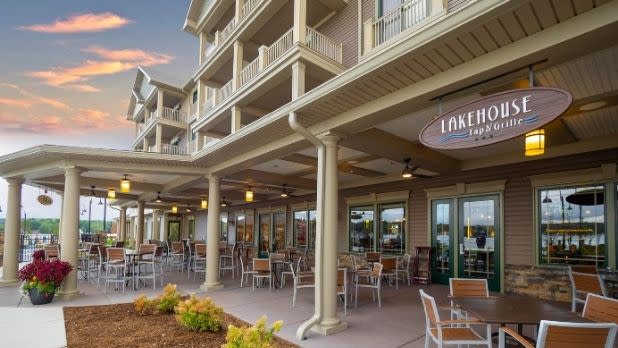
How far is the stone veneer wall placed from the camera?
717 cm

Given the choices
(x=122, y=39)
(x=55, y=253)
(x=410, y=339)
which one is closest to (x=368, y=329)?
(x=410, y=339)

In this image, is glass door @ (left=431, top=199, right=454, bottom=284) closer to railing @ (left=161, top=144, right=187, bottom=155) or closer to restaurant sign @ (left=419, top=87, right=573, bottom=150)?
restaurant sign @ (left=419, top=87, right=573, bottom=150)

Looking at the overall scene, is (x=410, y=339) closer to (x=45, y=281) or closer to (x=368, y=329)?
(x=368, y=329)

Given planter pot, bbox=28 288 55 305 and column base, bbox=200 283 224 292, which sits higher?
planter pot, bbox=28 288 55 305

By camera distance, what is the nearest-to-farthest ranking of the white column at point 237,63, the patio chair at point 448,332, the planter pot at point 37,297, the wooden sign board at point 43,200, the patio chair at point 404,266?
the patio chair at point 448,332 < the planter pot at point 37,297 < the patio chair at point 404,266 < the white column at point 237,63 < the wooden sign board at point 43,200

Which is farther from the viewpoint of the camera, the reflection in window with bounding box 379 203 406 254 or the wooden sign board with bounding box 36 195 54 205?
the wooden sign board with bounding box 36 195 54 205

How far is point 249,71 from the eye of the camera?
10.6 meters

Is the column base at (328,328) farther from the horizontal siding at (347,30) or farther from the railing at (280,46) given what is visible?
the railing at (280,46)

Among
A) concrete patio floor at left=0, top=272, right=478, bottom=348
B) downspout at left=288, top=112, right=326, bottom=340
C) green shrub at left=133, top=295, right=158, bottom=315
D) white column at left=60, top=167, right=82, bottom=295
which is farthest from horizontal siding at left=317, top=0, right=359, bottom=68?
white column at left=60, top=167, right=82, bottom=295

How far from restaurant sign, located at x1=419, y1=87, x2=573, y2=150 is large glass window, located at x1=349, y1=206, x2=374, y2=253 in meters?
8.28

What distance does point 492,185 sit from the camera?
8531mm

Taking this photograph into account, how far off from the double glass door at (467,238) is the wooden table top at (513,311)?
15.3ft

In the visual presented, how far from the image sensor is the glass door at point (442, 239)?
30.7 ft

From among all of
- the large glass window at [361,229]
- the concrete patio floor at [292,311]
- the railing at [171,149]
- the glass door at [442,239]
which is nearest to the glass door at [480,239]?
the glass door at [442,239]
